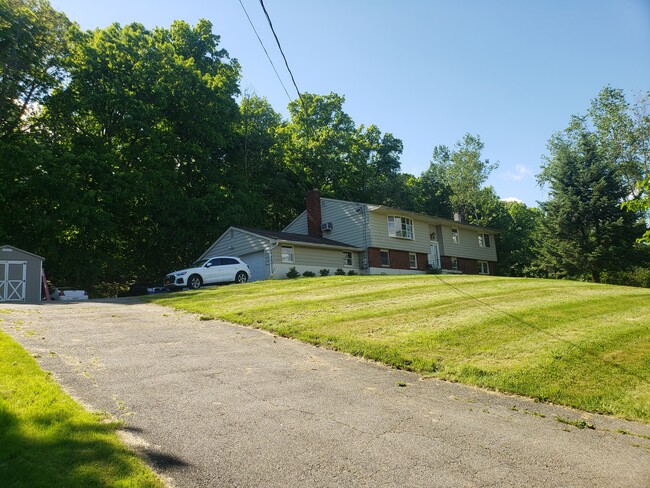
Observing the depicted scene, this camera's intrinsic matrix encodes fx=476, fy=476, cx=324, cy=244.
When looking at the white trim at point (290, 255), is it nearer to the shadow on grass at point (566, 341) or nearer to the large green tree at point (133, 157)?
the large green tree at point (133, 157)

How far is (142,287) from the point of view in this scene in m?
32.2

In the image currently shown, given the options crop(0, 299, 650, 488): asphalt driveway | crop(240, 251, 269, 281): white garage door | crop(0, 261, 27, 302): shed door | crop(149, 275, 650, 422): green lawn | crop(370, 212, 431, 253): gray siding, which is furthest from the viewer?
crop(370, 212, 431, 253): gray siding

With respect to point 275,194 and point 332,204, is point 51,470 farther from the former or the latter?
point 275,194

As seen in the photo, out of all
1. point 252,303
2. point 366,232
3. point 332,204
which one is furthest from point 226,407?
point 332,204

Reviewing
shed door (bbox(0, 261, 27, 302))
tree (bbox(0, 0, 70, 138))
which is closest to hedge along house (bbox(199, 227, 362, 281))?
shed door (bbox(0, 261, 27, 302))

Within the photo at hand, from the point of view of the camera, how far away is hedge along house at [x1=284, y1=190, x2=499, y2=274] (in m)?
36.2

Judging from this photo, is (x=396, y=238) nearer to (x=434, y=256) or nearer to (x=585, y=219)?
(x=434, y=256)

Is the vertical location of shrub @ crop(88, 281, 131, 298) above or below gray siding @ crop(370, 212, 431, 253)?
below

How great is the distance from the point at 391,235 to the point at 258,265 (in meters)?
11.4

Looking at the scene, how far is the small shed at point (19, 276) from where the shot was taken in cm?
2214

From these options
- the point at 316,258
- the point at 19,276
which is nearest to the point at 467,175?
the point at 316,258

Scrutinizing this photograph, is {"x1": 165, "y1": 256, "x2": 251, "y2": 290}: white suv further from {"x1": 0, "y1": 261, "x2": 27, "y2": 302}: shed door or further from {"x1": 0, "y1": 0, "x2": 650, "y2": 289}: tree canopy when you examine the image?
{"x1": 0, "y1": 0, "x2": 650, "y2": 289}: tree canopy

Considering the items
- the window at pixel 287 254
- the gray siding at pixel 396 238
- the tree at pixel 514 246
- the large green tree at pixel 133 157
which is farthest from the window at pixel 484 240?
the large green tree at pixel 133 157

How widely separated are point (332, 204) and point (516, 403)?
108 ft
